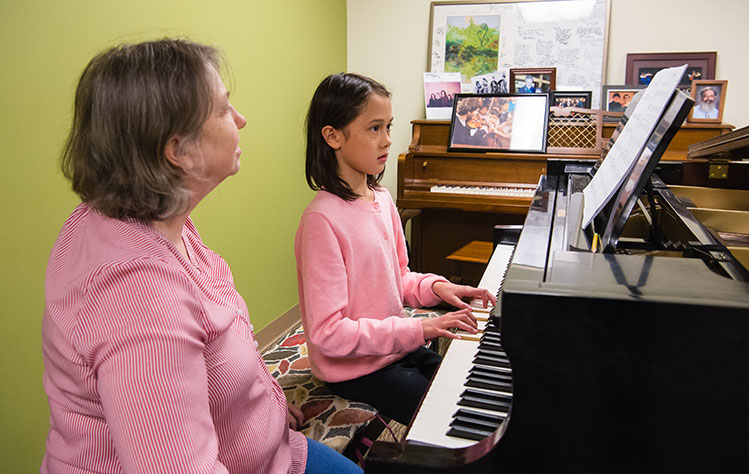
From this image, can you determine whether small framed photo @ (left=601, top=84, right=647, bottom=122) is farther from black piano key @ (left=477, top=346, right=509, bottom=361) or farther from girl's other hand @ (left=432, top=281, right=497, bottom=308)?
black piano key @ (left=477, top=346, right=509, bottom=361)

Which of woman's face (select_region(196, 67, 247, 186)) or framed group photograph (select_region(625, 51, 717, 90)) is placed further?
framed group photograph (select_region(625, 51, 717, 90))

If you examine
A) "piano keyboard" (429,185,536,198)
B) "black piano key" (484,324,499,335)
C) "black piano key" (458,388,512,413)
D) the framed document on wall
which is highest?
the framed document on wall

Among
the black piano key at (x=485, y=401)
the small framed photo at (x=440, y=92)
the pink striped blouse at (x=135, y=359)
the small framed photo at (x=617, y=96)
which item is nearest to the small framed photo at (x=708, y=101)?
the small framed photo at (x=617, y=96)

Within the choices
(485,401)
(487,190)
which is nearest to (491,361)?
(485,401)

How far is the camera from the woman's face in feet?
2.63

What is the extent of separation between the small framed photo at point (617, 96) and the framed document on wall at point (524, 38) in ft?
0.56

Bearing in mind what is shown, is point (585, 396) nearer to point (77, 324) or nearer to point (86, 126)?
point (77, 324)

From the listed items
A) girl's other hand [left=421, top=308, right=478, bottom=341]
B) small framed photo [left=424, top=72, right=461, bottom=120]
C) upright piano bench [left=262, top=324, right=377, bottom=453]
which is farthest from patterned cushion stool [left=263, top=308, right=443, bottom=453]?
small framed photo [left=424, top=72, right=461, bottom=120]

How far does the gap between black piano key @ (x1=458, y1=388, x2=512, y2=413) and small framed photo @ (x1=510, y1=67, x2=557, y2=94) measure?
9.66 ft

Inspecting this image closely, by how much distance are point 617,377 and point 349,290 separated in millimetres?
786

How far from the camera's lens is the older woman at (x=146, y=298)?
63 centimetres

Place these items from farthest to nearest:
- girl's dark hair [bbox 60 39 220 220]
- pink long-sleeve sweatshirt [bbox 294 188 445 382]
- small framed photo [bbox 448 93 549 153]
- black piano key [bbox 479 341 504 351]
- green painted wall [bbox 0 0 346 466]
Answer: small framed photo [bbox 448 93 549 153], green painted wall [bbox 0 0 346 466], pink long-sleeve sweatshirt [bbox 294 188 445 382], black piano key [bbox 479 341 504 351], girl's dark hair [bbox 60 39 220 220]

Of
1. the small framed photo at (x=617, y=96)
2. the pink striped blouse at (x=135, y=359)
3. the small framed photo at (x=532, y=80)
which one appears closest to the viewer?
the pink striped blouse at (x=135, y=359)

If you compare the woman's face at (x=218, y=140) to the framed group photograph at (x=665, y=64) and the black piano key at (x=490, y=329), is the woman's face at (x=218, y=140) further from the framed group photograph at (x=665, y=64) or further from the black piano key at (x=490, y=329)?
the framed group photograph at (x=665, y=64)
